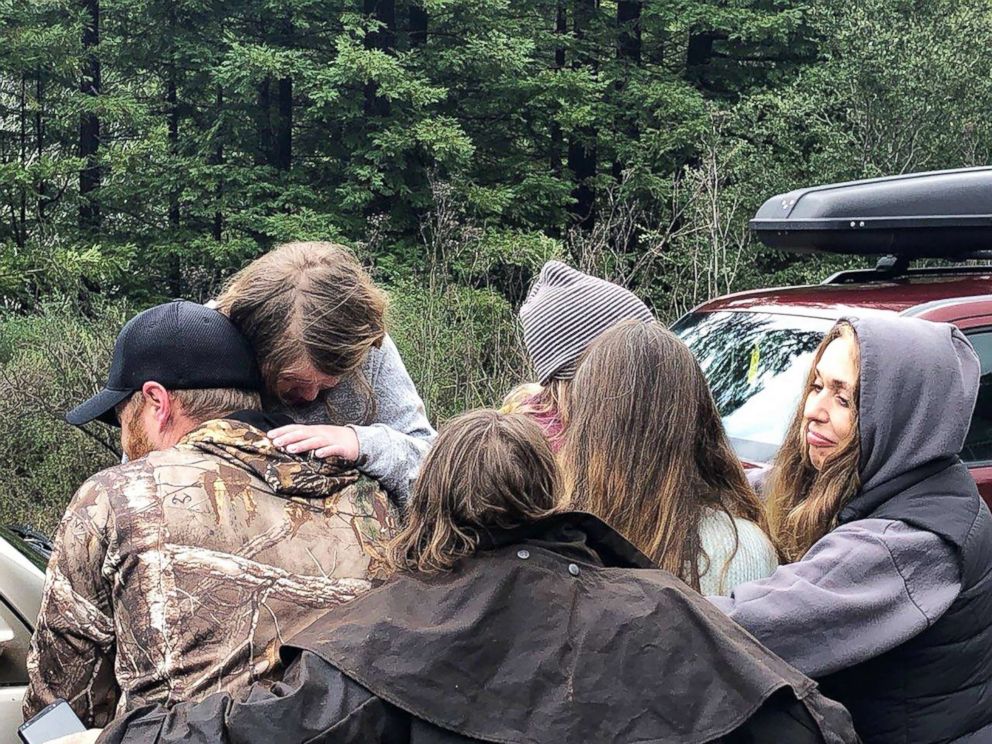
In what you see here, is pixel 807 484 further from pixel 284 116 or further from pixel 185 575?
pixel 284 116

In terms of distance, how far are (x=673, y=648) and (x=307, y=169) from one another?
1845 cm

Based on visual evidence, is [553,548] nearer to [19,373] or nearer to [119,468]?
[119,468]

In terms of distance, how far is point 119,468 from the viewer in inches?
68.1

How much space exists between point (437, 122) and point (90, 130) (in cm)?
692

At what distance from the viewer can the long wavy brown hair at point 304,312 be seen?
203cm

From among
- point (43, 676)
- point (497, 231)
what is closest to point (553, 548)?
point (43, 676)

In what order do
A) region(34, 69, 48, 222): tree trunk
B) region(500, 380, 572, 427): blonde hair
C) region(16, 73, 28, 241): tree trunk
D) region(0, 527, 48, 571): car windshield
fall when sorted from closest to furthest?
region(500, 380, 572, 427): blonde hair < region(0, 527, 48, 571): car windshield < region(16, 73, 28, 241): tree trunk < region(34, 69, 48, 222): tree trunk

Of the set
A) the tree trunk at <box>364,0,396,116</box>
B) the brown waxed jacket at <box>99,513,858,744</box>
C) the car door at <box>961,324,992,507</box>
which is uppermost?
the tree trunk at <box>364,0,396,116</box>

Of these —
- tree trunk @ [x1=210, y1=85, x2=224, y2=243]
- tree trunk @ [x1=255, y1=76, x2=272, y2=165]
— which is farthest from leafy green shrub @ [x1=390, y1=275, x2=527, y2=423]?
tree trunk @ [x1=255, y1=76, x2=272, y2=165]

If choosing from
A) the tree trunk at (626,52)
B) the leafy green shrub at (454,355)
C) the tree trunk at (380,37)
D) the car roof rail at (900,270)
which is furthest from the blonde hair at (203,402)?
the tree trunk at (626,52)

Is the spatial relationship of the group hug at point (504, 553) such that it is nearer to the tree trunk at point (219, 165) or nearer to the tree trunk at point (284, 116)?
the tree trunk at point (219, 165)

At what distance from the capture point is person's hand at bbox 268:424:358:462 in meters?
1.84

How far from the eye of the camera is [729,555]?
208 cm

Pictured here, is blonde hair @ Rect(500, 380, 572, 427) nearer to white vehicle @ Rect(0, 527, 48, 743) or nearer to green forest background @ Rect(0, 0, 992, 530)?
white vehicle @ Rect(0, 527, 48, 743)
